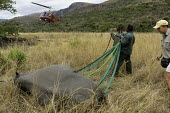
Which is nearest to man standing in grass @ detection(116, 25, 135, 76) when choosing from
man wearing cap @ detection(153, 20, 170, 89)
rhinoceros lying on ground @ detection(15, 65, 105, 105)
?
man wearing cap @ detection(153, 20, 170, 89)

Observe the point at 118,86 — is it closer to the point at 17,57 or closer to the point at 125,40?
the point at 125,40

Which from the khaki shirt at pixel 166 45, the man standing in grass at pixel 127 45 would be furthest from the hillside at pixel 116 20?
the khaki shirt at pixel 166 45

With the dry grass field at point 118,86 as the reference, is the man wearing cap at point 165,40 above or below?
above

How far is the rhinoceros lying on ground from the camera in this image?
1.89 meters

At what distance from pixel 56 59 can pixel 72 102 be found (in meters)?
3.03

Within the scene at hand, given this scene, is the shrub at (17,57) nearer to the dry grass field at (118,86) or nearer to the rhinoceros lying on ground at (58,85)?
the dry grass field at (118,86)

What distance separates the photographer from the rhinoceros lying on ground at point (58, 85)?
1.89 metres

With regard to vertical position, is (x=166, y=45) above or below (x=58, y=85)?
above

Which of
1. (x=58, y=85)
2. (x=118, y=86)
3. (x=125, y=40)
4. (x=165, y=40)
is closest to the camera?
(x=58, y=85)

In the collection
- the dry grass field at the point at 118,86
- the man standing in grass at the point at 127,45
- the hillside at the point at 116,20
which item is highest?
the hillside at the point at 116,20

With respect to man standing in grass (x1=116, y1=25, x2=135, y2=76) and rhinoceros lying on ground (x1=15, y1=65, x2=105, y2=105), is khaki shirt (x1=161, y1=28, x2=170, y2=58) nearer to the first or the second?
man standing in grass (x1=116, y1=25, x2=135, y2=76)

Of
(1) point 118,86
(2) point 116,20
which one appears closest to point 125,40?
(1) point 118,86

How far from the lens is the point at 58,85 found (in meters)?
1.87

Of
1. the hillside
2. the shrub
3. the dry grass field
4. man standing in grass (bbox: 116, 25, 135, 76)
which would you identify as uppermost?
Result: the hillside
